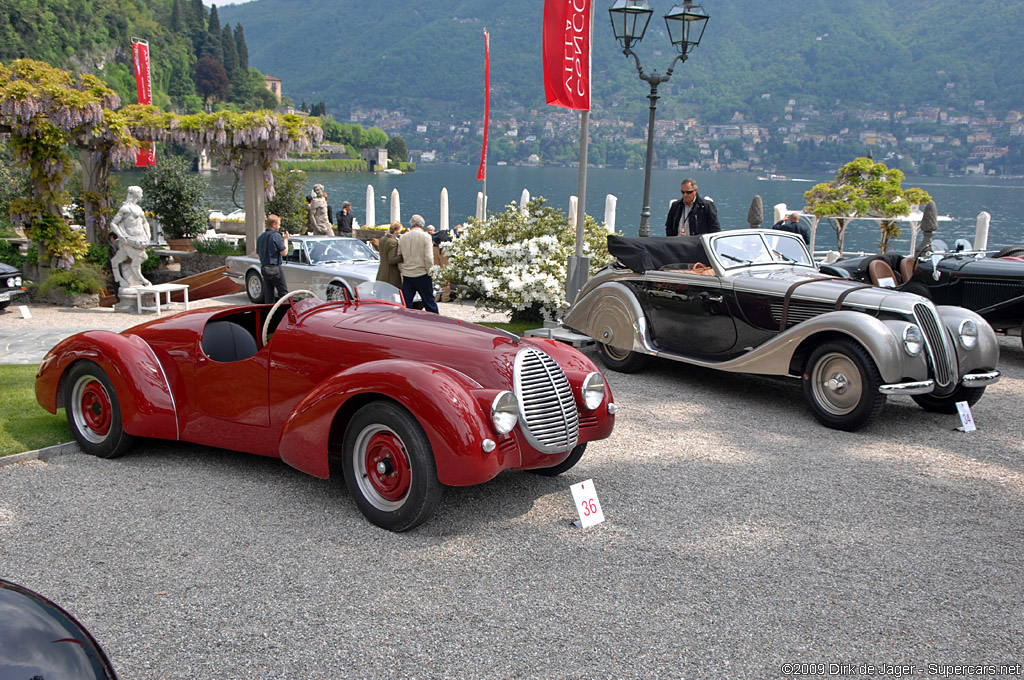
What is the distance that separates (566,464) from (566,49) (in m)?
6.35

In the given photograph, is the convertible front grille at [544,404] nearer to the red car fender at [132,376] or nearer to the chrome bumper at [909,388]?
the red car fender at [132,376]

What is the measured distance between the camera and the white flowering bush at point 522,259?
35.6 feet

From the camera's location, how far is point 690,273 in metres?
8.32

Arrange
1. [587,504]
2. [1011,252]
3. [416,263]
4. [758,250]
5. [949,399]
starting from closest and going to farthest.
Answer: [587,504]
[949,399]
[758,250]
[416,263]
[1011,252]

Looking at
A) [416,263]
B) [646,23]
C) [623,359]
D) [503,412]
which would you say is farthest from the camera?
[646,23]

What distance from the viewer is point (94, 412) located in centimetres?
555

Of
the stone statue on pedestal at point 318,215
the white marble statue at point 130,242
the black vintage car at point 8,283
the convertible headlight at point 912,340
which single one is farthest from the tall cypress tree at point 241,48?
the convertible headlight at point 912,340

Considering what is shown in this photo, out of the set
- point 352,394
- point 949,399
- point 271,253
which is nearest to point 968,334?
point 949,399

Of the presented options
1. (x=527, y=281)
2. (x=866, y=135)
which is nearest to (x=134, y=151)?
(x=527, y=281)

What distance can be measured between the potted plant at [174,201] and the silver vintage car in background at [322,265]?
18.7ft

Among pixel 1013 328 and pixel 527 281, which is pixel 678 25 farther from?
pixel 1013 328

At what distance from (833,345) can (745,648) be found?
4293mm

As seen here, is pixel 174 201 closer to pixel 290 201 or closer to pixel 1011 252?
pixel 290 201

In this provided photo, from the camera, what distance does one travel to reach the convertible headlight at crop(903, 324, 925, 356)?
21.6ft
